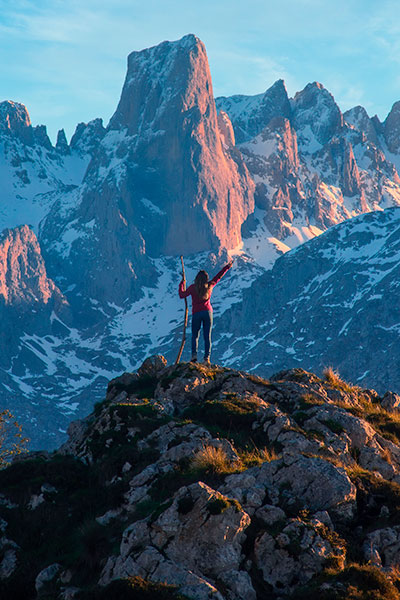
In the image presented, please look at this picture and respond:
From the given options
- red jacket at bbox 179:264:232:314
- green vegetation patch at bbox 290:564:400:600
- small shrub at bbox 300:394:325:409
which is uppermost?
red jacket at bbox 179:264:232:314

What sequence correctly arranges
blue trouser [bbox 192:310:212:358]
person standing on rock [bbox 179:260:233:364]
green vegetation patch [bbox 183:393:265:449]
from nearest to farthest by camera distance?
green vegetation patch [bbox 183:393:265:449] < person standing on rock [bbox 179:260:233:364] < blue trouser [bbox 192:310:212:358]

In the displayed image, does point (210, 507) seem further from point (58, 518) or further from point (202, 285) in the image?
point (202, 285)

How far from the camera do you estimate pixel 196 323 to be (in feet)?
93.7

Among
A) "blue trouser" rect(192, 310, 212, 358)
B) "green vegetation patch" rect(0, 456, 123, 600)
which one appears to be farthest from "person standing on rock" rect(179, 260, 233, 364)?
"green vegetation patch" rect(0, 456, 123, 600)

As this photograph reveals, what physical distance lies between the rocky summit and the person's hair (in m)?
5.52

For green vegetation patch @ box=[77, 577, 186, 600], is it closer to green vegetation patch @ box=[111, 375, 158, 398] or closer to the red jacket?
green vegetation patch @ box=[111, 375, 158, 398]

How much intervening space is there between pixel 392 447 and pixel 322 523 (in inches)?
288

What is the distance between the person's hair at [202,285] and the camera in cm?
2731

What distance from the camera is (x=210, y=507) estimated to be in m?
13.9

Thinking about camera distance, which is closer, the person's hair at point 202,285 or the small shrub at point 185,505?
the small shrub at point 185,505

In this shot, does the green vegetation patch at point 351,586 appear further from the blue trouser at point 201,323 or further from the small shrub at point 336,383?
the blue trouser at point 201,323

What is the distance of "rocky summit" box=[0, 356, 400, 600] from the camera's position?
42.6 ft

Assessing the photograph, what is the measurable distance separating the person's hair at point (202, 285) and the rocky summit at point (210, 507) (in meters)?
5.52

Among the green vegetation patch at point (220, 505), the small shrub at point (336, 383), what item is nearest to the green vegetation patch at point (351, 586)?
the green vegetation patch at point (220, 505)
